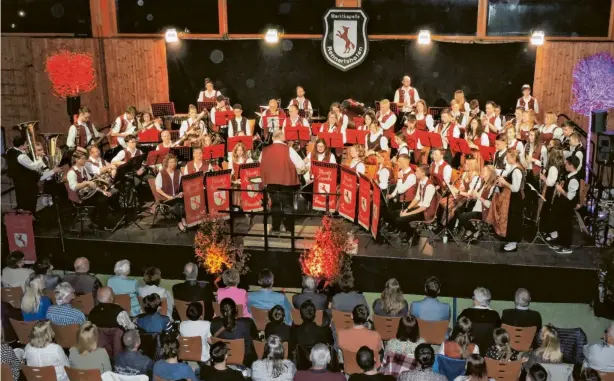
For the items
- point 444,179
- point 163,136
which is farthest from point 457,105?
point 163,136

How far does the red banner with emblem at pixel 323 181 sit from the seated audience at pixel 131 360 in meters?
4.69

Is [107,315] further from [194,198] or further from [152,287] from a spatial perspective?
[194,198]

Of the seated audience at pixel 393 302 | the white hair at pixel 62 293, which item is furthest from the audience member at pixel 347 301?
the white hair at pixel 62 293

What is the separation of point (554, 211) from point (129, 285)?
230 inches

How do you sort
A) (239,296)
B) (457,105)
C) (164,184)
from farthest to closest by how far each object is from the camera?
(457,105), (164,184), (239,296)

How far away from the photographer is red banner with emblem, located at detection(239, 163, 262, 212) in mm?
11203

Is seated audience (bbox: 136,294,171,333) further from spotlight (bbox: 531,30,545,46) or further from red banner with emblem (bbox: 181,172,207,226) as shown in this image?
spotlight (bbox: 531,30,545,46)

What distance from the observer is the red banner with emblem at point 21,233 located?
1084 centimetres

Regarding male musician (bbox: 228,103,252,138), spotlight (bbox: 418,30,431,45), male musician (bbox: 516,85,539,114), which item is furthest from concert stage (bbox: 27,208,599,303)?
spotlight (bbox: 418,30,431,45)

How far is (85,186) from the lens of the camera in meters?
11.2

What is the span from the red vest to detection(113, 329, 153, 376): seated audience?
4.45 m

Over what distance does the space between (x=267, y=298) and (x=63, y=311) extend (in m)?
2.11

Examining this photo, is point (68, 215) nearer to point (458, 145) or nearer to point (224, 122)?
point (224, 122)

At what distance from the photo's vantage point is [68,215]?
12047 mm
